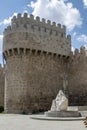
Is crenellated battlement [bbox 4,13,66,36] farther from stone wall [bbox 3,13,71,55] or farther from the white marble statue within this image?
the white marble statue

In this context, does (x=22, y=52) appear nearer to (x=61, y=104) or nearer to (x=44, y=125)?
(x=61, y=104)

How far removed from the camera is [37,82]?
794 inches

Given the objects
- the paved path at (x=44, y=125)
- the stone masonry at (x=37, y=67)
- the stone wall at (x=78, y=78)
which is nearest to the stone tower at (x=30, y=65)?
the stone masonry at (x=37, y=67)

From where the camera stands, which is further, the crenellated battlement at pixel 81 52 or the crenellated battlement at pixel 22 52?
the crenellated battlement at pixel 81 52

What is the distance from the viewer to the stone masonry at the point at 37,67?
64.7ft

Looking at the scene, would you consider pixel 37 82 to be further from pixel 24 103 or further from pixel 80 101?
pixel 80 101

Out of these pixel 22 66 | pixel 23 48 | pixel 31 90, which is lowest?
pixel 31 90

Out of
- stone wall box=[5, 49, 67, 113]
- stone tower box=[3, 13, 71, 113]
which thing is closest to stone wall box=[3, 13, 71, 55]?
stone tower box=[3, 13, 71, 113]

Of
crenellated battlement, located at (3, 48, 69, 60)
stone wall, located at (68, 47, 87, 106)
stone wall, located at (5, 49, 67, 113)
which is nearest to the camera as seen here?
stone wall, located at (5, 49, 67, 113)

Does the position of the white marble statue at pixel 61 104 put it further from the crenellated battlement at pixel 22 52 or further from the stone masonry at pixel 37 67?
the crenellated battlement at pixel 22 52

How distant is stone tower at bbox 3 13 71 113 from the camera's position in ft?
64.5

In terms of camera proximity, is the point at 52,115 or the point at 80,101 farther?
the point at 80,101

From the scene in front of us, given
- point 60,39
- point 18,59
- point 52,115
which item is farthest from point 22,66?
point 52,115

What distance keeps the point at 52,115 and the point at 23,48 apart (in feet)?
23.4
